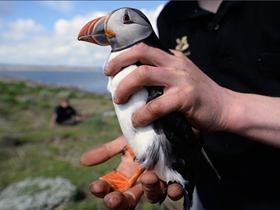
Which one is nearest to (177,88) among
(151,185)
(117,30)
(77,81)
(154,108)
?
(154,108)

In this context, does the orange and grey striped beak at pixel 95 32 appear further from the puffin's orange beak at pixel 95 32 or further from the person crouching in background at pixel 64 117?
the person crouching in background at pixel 64 117

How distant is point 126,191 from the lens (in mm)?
1996

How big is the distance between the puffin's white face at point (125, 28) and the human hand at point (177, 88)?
383 mm

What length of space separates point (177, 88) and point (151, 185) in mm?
629

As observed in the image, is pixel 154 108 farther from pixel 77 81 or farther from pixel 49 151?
pixel 77 81

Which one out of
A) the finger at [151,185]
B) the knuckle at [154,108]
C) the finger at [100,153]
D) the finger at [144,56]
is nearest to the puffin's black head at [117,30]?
the finger at [144,56]

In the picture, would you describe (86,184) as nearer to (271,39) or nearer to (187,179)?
(187,179)

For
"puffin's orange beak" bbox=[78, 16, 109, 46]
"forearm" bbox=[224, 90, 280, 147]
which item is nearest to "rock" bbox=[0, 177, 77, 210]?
"puffin's orange beak" bbox=[78, 16, 109, 46]

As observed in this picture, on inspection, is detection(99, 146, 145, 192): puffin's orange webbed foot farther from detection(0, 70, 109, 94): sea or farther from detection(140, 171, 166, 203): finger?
detection(0, 70, 109, 94): sea

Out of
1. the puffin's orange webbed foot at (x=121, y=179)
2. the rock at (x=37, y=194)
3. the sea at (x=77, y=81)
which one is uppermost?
the puffin's orange webbed foot at (x=121, y=179)

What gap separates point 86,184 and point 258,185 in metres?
3.41

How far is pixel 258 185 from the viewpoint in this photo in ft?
Answer: 6.89

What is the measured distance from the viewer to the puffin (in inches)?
76.4

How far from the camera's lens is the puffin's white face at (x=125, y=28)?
2078 millimetres
